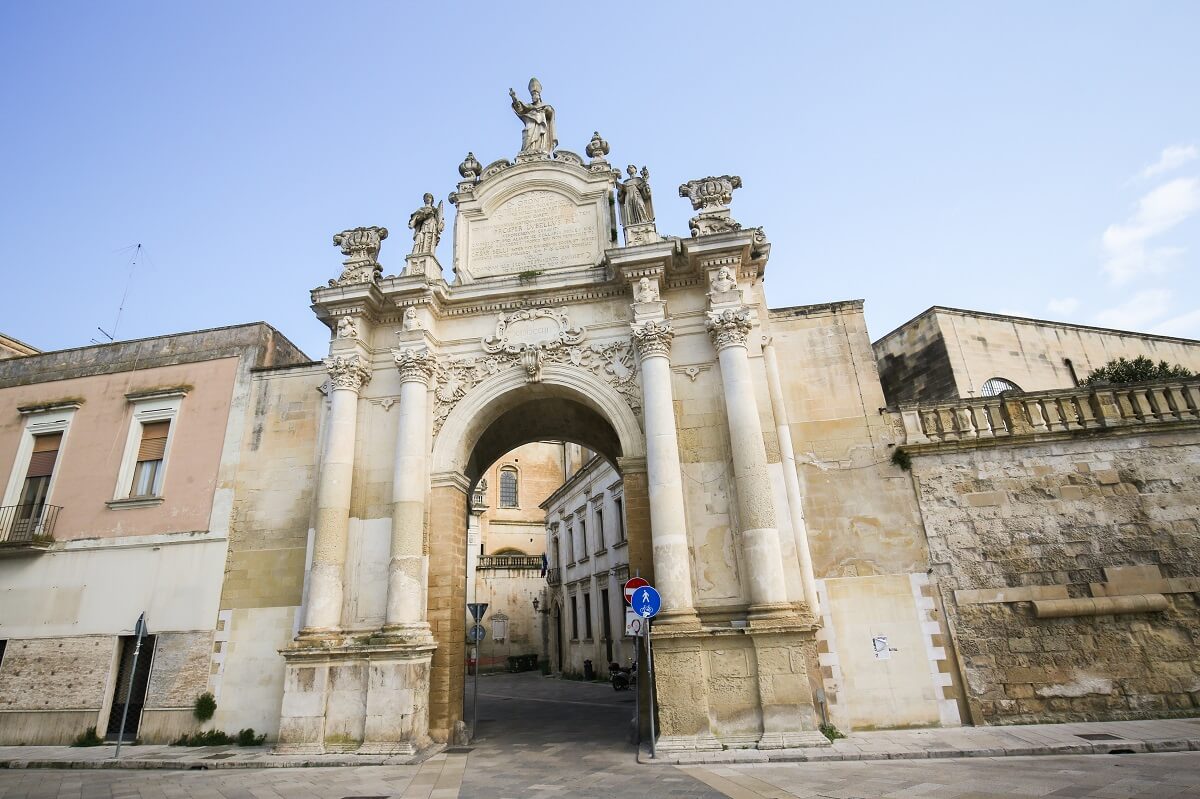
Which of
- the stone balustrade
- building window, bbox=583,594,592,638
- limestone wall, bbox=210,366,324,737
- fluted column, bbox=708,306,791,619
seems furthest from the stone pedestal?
building window, bbox=583,594,592,638

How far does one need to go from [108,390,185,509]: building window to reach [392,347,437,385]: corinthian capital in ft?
20.0

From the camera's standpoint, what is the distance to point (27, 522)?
550 inches

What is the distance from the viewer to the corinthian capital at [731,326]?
11.2 m

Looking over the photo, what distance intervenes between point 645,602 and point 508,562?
26823mm

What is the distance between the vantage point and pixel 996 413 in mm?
11617

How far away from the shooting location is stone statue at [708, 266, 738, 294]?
37.9 feet

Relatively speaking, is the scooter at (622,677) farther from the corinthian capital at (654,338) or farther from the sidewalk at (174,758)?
the corinthian capital at (654,338)

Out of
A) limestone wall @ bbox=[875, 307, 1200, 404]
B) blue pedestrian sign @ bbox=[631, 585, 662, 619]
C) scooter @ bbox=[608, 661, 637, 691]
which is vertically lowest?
scooter @ bbox=[608, 661, 637, 691]

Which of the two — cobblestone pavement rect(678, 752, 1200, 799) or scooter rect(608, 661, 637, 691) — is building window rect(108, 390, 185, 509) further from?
scooter rect(608, 661, 637, 691)

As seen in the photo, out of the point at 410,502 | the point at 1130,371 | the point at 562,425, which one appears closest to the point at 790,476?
the point at 562,425

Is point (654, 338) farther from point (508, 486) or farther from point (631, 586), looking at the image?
point (508, 486)

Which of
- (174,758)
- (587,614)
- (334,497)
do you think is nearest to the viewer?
(174,758)

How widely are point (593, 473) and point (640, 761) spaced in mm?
18476

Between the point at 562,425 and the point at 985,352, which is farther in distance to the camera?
the point at 985,352
